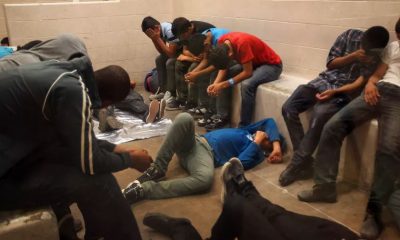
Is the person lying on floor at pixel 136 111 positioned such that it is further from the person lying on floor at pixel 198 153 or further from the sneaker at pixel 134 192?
the sneaker at pixel 134 192

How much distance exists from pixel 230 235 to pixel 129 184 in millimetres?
759

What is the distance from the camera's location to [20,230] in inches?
46.0

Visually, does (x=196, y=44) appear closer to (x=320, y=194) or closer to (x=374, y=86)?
(x=374, y=86)

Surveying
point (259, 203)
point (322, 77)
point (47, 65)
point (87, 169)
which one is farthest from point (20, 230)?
point (322, 77)

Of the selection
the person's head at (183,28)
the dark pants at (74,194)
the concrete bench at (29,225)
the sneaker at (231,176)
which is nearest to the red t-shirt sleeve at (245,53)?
the person's head at (183,28)

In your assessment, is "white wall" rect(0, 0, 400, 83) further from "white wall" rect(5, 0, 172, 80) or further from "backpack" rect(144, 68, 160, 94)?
"backpack" rect(144, 68, 160, 94)

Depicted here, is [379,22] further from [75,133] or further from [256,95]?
[75,133]

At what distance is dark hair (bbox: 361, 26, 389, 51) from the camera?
184cm

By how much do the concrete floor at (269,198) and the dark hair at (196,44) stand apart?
1.14 metres

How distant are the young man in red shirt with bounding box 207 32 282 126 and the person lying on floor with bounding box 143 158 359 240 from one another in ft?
3.86

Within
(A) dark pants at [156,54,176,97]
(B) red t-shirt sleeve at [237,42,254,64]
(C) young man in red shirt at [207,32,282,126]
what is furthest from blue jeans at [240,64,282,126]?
(A) dark pants at [156,54,176,97]

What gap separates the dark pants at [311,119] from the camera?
6.37 feet

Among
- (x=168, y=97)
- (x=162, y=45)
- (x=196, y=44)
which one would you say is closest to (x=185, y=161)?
(x=196, y=44)

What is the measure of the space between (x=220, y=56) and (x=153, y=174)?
107 centimetres
